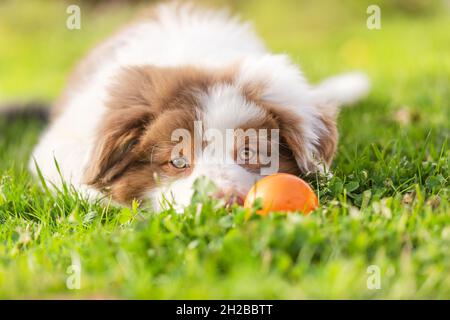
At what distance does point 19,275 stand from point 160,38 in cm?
264

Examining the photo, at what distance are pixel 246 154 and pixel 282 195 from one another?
0.42 m

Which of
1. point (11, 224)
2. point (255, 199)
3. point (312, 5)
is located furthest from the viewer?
point (312, 5)

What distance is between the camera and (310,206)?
3086mm

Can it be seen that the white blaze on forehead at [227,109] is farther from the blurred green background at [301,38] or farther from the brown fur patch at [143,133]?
the blurred green background at [301,38]

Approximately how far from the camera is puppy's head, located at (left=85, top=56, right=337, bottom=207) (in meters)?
3.37

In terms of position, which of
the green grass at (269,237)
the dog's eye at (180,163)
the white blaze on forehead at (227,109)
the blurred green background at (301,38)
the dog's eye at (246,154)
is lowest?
the green grass at (269,237)

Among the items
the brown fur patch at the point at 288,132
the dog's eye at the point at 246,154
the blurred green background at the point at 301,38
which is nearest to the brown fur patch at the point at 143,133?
the brown fur patch at the point at 288,132

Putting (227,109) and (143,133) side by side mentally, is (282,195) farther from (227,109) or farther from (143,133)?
(143,133)

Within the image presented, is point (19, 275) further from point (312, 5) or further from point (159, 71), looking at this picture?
point (312, 5)

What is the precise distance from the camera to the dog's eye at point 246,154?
132 inches

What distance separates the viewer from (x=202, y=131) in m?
3.39

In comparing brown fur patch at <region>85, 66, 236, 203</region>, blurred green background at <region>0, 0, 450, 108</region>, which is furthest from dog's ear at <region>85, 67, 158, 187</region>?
blurred green background at <region>0, 0, 450, 108</region>

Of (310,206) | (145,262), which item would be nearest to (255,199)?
(310,206)

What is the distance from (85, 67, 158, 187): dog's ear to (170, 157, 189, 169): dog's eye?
0.90 feet
